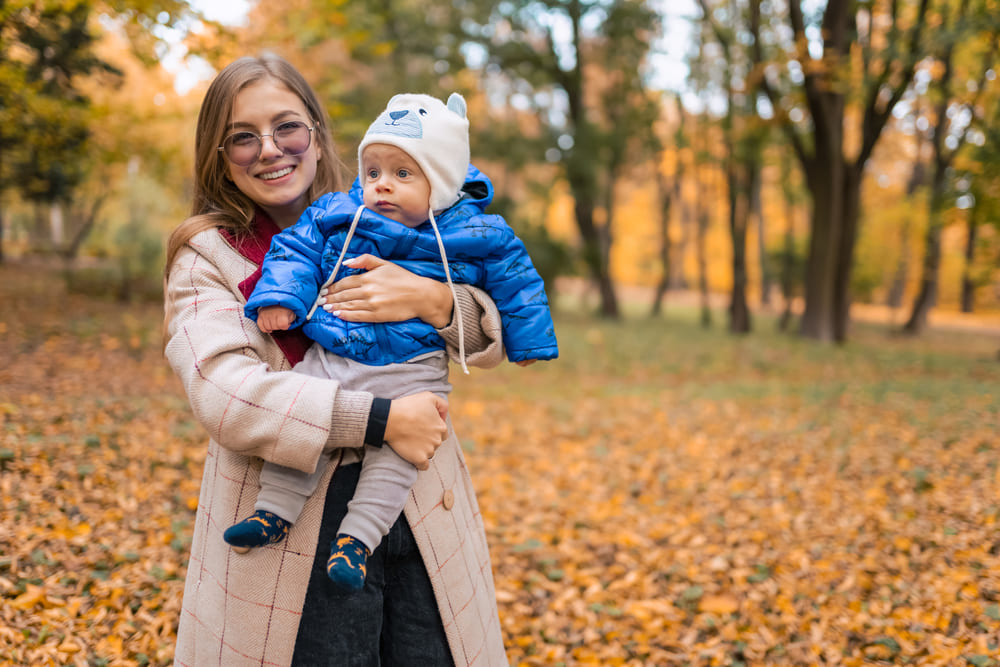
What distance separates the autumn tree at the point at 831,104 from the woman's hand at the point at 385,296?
1224cm

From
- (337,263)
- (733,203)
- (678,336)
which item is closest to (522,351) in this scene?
(337,263)

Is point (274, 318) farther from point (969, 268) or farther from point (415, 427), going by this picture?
A: point (969, 268)

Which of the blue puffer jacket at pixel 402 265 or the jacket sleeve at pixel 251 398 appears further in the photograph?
the blue puffer jacket at pixel 402 265

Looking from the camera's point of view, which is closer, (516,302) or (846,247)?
(516,302)

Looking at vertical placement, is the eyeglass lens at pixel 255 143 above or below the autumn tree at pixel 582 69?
below

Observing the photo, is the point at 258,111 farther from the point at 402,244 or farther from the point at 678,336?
the point at 678,336

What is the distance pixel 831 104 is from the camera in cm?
1384

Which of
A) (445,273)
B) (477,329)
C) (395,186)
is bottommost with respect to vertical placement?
(477,329)

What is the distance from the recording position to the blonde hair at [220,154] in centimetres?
→ 169

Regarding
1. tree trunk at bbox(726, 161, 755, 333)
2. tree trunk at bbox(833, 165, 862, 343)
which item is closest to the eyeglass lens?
tree trunk at bbox(833, 165, 862, 343)

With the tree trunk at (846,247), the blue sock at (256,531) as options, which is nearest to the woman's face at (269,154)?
the blue sock at (256,531)

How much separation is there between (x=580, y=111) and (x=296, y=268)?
19.5 meters

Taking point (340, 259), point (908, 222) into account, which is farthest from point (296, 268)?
point (908, 222)

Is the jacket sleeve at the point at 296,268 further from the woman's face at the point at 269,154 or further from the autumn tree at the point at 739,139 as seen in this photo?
the autumn tree at the point at 739,139
